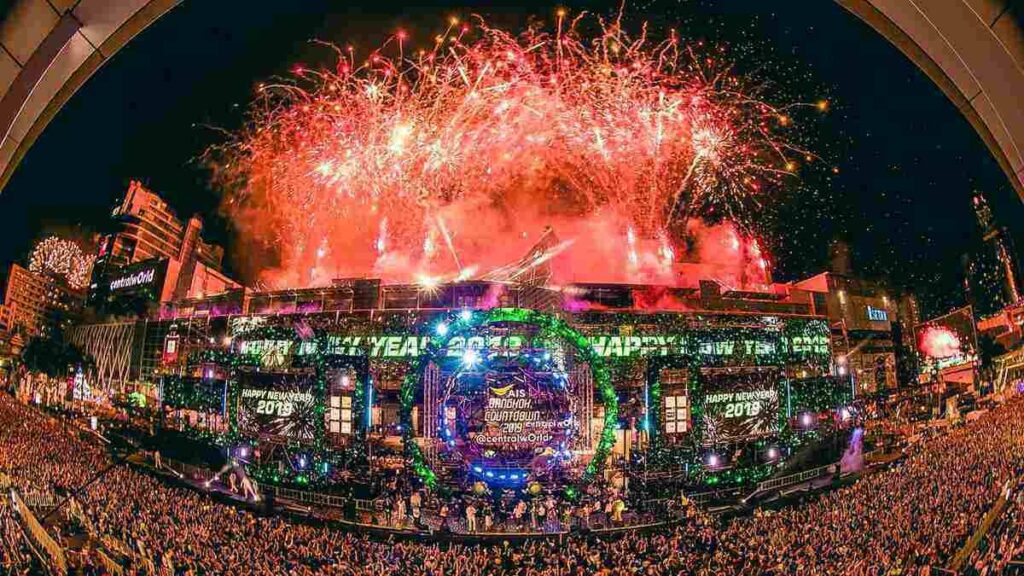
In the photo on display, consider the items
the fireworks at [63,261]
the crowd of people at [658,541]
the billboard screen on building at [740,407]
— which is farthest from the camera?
the fireworks at [63,261]

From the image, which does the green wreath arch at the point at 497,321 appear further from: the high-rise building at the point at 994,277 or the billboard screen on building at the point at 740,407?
the high-rise building at the point at 994,277

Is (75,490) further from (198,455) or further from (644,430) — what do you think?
(644,430)

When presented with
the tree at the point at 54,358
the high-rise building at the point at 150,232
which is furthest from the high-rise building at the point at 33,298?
the tree at the point at 54,358

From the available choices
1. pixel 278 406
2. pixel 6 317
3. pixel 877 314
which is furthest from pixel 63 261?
pixel 877 314

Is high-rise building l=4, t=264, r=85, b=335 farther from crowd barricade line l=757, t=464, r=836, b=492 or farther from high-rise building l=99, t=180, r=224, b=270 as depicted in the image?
crowd barricade line l=757, t=464, r=836, b=492

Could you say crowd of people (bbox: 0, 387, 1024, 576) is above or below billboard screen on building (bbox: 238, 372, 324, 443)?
below

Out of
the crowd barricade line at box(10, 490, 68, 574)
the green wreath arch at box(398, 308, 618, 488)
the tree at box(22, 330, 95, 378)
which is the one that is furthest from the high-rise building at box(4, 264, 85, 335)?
the green wreath arch at box(398, 308, 618, 488)
